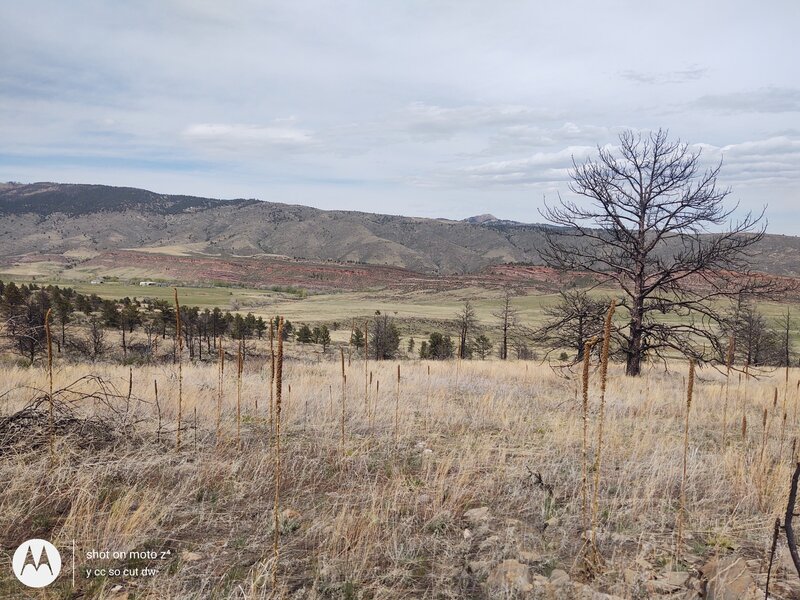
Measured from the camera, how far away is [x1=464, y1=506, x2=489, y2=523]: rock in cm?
361

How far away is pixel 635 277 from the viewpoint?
11688 mm

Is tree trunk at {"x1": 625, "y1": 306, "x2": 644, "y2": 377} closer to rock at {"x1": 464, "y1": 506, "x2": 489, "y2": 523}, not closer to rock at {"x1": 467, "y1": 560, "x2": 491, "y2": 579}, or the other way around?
rock at {"x1": 464, "y1": 506, "x2": 489, "y2": 523}

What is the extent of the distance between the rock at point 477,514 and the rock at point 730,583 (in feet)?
4.76

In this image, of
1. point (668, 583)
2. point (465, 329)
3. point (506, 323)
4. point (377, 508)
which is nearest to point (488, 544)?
point (377, 508)

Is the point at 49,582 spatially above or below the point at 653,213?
below

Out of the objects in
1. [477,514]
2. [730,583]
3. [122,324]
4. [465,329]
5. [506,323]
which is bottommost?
[122,324]

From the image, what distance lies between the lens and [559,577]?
110 inches

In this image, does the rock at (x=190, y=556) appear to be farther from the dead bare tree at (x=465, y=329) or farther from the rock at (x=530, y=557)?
the dead bare tree at (x=465, y=329)

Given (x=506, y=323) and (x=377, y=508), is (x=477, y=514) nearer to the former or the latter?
(x=377, y=508)

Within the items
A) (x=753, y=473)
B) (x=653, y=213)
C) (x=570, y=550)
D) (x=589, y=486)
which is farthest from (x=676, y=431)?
(x=653, y=213)

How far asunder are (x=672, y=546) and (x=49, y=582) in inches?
153

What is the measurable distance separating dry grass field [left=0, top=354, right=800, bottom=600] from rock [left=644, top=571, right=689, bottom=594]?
0.01 meters

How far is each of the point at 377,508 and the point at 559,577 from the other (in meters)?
1.40

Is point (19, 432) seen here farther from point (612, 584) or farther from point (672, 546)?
point (672, 546)
